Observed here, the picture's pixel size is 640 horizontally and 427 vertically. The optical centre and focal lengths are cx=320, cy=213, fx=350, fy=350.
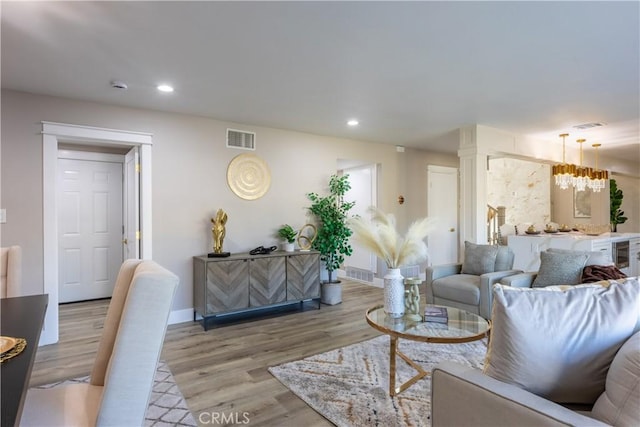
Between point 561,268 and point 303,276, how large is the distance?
2722mm

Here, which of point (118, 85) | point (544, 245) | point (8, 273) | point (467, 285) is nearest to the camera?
point (8, 273)

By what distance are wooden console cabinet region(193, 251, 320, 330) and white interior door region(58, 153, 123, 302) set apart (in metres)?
2.03

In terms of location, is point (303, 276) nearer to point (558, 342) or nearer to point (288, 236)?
point (288, 236)

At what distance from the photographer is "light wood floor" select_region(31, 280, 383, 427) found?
224 centimetres

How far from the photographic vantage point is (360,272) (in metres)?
6.43

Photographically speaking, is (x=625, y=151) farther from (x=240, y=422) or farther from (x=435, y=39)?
(x=240, y=422)

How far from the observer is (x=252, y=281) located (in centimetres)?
402

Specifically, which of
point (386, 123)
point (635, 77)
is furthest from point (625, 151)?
point (386, 123)

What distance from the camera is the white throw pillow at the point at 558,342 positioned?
4.09 feet

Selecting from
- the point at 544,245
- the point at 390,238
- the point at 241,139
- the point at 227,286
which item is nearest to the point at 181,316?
the point at 227,286

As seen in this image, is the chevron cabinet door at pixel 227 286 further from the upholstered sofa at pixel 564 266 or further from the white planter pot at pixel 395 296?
the upholstered sofa at pixel 564 266

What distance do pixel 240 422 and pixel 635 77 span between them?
401 cm

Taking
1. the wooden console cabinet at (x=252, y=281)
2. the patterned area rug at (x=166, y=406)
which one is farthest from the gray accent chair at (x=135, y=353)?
the wooden console cabinet at (x=252, y=281)

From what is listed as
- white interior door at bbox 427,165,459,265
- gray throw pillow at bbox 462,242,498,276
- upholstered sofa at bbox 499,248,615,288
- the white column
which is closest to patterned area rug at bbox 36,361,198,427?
upholstered sofa at bbox 499,248,615,288
